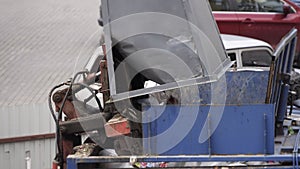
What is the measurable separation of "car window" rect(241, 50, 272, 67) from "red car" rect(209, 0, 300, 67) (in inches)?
132

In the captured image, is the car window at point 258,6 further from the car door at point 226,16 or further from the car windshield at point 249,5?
the car door at point 226,16

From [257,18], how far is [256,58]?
3.75 metres

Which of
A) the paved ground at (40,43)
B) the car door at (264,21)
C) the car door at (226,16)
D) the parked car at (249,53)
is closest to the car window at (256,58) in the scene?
the parked car at (249,53)

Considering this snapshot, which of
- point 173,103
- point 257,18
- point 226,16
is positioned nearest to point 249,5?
point 257,18

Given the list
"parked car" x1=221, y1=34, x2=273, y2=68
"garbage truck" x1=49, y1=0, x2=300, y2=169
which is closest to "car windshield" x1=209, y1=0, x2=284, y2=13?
"parked car" x1=221, y1=34, x2=273, y2=68

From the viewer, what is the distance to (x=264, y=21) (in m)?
11.4

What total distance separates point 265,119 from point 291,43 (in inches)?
55.6

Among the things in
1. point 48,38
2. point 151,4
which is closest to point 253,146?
point 151,4

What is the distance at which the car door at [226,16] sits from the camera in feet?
37.0

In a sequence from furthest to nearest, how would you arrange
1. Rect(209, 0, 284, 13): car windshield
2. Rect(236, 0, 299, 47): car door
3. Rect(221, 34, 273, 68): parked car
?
Rect(209, 0, 284, 13): car windshield → Rect(236, 0, 299, 47): car door → Rect(221, 34, 273, 68): parked car

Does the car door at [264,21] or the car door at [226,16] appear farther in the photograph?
the car door at [264,21]

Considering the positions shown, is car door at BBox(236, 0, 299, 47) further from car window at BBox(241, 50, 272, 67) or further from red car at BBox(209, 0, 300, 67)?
car window at BBox(241, 50, 272, 67)

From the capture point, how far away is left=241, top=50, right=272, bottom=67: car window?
305 inches

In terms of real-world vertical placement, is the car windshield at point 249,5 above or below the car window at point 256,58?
above
